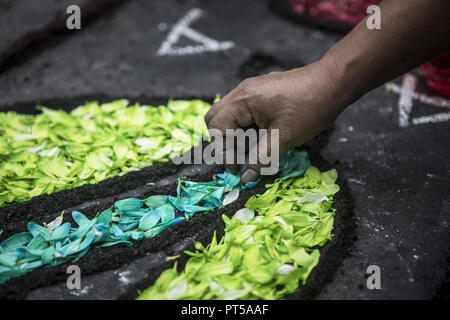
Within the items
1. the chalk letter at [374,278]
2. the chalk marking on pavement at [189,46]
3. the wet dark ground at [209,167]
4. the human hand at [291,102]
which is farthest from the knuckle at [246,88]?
the chalk marking on pavement at [189,46]

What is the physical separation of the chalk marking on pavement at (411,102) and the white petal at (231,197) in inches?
41.8

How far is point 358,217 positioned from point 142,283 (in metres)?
0.89

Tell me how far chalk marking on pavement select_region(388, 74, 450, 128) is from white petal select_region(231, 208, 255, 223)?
109cm

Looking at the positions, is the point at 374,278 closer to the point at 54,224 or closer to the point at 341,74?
the point at 341,74

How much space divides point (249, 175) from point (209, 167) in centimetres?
29

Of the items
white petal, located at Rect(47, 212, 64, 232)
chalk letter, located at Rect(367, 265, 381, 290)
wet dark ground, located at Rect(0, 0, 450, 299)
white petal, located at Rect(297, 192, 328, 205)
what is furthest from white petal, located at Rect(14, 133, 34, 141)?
chalk letter, located at Rect(367, 265, 381, 290)

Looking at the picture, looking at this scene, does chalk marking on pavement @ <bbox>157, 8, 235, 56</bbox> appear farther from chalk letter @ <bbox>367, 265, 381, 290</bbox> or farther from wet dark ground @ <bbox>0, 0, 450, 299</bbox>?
chalk letter @ <bbox>367, 265, 381, 290</bbox>

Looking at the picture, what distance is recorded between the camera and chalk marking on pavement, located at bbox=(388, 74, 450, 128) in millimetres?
2168

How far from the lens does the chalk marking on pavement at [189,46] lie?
113 inches

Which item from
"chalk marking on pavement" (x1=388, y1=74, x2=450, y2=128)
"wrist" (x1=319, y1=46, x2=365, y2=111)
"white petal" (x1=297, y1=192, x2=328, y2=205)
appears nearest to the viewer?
"wrist" (x1=319, y1=46, x2=365, y2=111)

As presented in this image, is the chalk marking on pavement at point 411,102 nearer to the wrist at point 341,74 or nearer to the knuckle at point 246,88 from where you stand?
the wrist at point 341,74
